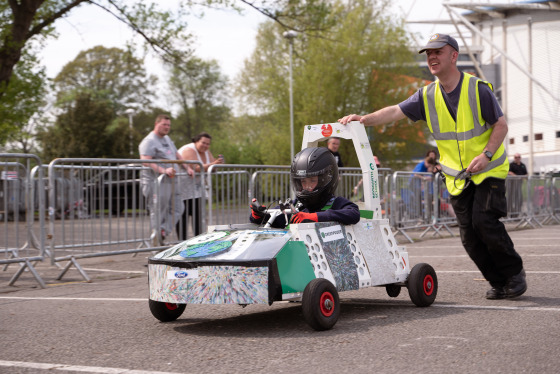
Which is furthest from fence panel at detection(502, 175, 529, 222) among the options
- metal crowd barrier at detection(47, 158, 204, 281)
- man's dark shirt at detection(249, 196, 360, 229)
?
man's dark shirt at detection(249, 196, 360, 229)

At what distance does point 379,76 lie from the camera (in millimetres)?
42219

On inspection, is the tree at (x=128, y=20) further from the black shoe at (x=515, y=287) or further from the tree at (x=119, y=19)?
the black shoe at (x=515, y=287)

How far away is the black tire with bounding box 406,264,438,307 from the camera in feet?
19.5

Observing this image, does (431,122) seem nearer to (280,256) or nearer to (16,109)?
(280,256)

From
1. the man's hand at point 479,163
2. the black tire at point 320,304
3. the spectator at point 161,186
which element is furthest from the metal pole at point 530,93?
the black tire at point 320,304

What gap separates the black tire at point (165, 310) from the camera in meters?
5.61

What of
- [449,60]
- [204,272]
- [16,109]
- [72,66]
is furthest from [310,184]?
[72,66]

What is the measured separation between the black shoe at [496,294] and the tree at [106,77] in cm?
5922

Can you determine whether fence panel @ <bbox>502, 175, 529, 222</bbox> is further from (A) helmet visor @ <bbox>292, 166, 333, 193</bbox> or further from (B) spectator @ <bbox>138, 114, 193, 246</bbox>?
(A) helmet visor @ <bbox>292, 166, 333, 193</bbox>

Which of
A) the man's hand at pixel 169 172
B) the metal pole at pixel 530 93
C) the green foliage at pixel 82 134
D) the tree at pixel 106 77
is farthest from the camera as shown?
the tree at pixel 106 77

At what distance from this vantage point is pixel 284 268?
5.07 meters

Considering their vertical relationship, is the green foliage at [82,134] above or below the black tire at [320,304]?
above

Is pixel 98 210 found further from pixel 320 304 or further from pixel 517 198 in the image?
pixel 517 198

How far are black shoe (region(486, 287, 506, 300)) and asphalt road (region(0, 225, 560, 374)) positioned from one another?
6.5 inches
